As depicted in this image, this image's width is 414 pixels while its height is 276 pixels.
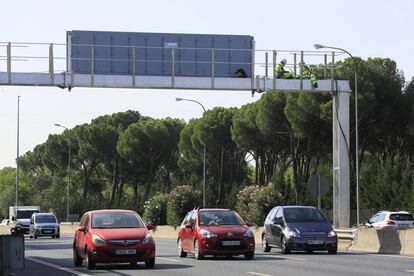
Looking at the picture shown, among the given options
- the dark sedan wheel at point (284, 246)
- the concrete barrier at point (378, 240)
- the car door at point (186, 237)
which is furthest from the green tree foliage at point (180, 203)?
the car door at point (186, 237)

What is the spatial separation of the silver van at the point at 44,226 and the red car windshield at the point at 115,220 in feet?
122

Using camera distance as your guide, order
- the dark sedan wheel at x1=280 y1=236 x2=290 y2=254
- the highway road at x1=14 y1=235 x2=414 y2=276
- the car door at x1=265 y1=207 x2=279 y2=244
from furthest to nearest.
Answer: the car door at x1=265 y1=207 x2=279 y2=244, the dark sedan wheel at x1=280 y1=236 x2=290 y2=254, the highway road at x1=14 y1=235 x2=414 y2=276

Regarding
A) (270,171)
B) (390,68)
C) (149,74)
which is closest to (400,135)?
(390,68)

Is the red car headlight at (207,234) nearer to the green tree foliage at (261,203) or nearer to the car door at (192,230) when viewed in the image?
the car door at (192,230)

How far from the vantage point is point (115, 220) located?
78.9 feet

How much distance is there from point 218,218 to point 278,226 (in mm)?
3194

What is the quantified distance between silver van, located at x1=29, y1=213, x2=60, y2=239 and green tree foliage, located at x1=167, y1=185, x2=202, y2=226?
751cm

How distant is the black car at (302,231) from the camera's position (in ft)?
95.6

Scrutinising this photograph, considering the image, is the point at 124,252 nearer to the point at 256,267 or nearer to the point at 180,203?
the point at 256,267

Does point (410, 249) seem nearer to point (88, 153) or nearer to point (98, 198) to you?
point (88, 153)

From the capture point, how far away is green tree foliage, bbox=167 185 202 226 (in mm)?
63406

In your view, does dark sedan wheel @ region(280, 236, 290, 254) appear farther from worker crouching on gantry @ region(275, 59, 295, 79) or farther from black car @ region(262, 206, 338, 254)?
worker crouching on gantry @ region(275, 59, 295, 79)

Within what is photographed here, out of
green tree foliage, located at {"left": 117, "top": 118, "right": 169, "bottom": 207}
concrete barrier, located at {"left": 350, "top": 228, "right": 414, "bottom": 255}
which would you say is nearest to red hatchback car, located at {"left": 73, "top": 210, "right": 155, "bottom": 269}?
concrete barrier, located at {"left": 350, "top": 228, "right": 414, "bottom": 255}

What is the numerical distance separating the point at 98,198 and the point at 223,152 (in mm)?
26804
